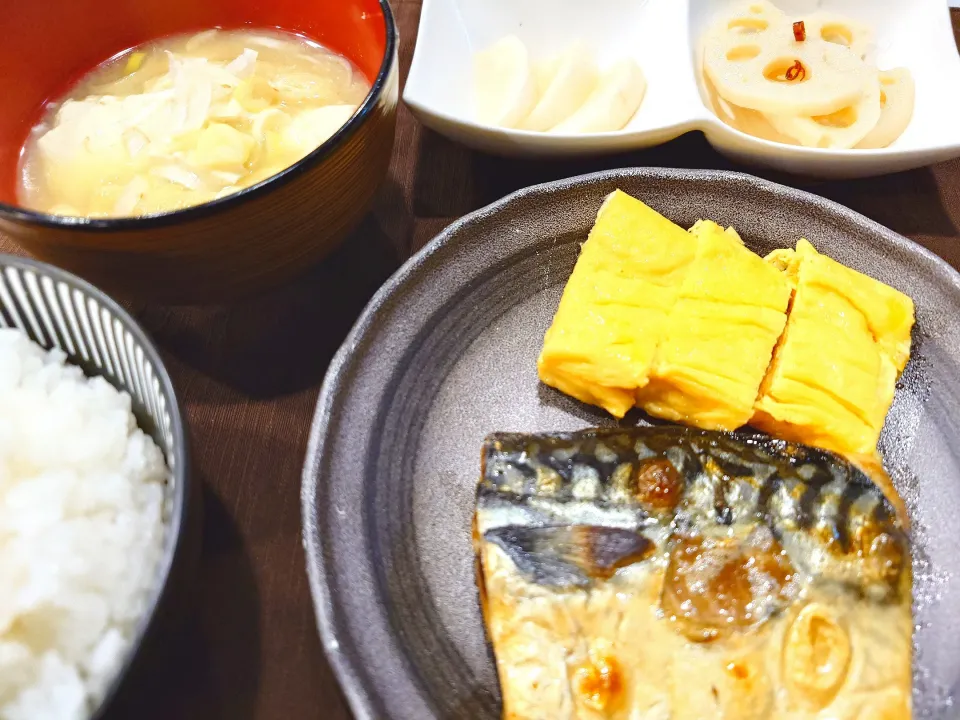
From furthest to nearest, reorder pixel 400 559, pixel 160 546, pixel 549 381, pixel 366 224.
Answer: pixel 366 224, pixel 549 381, pixel 400 559, pixel 160 546

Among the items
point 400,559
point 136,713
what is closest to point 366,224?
point 400,559

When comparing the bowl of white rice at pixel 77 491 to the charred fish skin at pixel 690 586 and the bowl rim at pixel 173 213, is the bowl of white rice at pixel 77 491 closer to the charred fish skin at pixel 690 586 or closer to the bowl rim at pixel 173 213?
the bowl rim at pixel 173 213

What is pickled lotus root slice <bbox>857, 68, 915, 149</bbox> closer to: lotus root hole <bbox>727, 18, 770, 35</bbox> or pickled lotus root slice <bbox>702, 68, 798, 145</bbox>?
pickled lotus root slice <bbox>702, 68, 798, 145</bbox>

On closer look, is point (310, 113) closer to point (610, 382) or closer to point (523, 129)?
point (523, 129)

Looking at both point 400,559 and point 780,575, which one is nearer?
point 780,575

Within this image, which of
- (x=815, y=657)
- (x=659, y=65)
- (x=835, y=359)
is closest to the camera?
(x=815, y=657)

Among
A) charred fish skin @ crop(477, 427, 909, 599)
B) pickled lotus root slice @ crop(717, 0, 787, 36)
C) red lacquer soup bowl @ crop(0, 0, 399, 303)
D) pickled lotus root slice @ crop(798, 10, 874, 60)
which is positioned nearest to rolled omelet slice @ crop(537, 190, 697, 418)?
charred fish skin @ crop(477, 427, 909, 599)

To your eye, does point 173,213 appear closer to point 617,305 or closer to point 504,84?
point 617,305

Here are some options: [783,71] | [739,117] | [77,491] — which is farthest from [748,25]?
[77,491]
